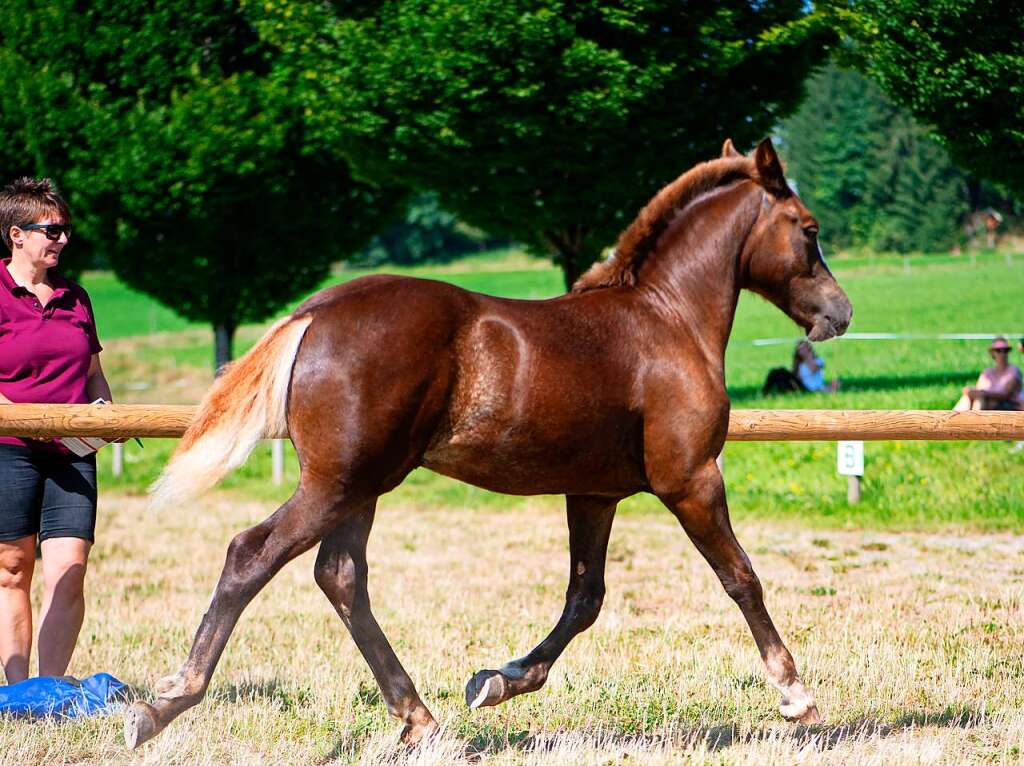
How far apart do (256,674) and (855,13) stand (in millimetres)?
10924

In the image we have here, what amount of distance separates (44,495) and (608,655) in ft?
10.3

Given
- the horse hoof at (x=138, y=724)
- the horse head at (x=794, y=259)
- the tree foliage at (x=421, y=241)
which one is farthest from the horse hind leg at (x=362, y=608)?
the tree foliage at (x=421, y=241)

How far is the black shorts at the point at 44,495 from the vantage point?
17.3ft

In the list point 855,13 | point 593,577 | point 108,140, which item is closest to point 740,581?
point 593,577

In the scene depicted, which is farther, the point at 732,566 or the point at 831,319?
the point at 831,319

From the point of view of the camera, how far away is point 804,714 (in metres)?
4.86

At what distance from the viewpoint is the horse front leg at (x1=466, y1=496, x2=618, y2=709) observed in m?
5.02

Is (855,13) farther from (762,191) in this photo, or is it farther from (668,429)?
(668,429)

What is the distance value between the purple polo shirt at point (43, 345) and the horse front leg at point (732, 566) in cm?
263

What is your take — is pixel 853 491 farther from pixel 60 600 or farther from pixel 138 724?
pixel 138 724

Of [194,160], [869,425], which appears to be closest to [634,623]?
[869,425]

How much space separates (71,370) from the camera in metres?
5.38

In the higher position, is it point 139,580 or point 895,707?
point 895,707

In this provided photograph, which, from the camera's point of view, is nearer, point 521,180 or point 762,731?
point 762,731
